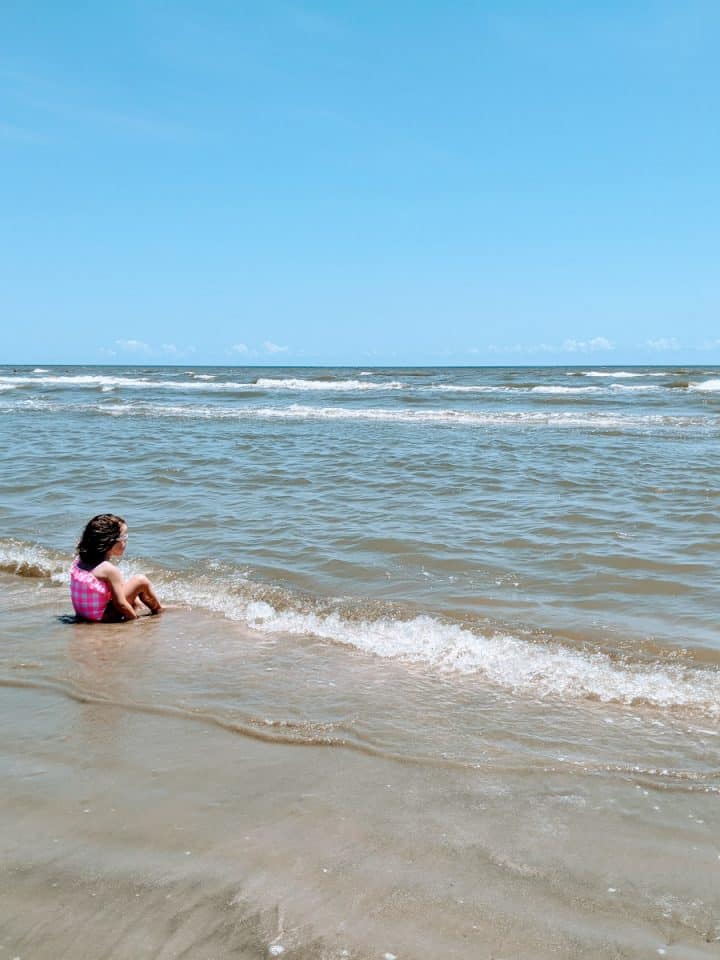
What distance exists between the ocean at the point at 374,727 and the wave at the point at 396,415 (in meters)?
10.3

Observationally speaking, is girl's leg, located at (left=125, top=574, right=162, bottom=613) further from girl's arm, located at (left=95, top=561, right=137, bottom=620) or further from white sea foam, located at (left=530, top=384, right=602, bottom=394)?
white sea foam, located at (left=530, top=384, right=602, bottom=394)

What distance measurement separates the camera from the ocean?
7.83 feet

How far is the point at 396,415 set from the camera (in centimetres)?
2377

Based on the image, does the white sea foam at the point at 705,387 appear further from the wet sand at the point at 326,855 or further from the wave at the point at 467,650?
the wet sand at the point at 326,855

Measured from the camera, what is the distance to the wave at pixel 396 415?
19891 mm

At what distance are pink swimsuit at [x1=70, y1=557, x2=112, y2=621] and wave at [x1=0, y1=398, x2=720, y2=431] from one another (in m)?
15.0

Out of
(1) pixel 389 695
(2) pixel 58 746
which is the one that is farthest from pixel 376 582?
(2) pixel 58 746

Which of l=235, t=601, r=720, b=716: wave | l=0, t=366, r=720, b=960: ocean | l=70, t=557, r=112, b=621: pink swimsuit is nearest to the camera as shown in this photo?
l=0, t=366, r=720, b=960: ocean

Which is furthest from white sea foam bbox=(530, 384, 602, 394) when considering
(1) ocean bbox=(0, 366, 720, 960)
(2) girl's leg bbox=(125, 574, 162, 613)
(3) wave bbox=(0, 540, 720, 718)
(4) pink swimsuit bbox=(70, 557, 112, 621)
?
(4) pink swimsuit bbox=(70, 557, 112, 621)

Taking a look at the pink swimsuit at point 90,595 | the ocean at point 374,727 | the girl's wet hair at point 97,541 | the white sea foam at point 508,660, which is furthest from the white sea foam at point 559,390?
the pink swimsuit at point 90,595

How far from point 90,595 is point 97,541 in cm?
40

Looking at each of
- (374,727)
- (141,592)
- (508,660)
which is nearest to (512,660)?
(508,660)

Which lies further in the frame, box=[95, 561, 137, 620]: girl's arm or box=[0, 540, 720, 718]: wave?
box=[95, 561, 137, 620]: girl's arm

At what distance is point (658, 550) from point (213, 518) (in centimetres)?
470
